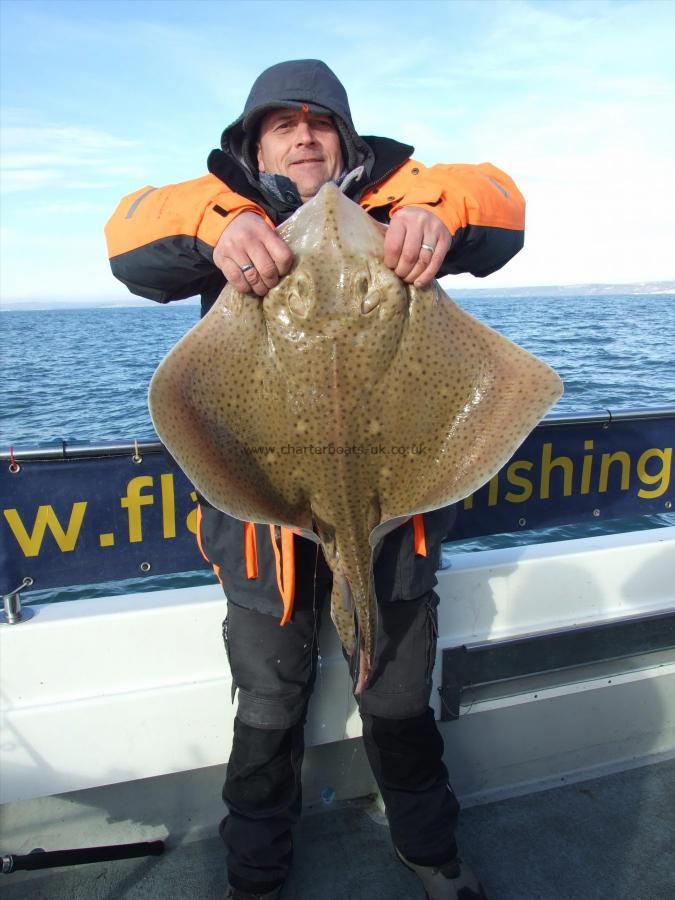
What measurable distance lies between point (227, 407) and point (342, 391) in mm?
346

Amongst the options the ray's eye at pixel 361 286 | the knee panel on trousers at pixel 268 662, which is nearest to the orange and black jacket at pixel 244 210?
the ray's eye at pixel 361 286

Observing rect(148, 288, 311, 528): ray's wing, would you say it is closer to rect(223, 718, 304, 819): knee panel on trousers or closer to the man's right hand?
the man's right hand

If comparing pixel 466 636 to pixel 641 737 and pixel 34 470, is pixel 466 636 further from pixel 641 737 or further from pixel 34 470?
pixel 34 470

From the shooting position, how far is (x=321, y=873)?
9.25 feet

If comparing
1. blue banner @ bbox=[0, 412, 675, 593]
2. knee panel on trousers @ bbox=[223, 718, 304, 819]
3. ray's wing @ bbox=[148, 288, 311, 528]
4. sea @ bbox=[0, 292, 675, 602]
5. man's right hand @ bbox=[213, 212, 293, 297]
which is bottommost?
sea @ bbox=[0, 292, 675, 602]

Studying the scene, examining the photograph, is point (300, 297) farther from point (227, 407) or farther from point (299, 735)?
point (299, 735)

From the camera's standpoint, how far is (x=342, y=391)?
1.85m

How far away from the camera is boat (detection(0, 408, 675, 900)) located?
105 inches

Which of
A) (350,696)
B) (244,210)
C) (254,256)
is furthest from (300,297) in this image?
(350,696)

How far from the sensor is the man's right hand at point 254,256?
1.79 meters

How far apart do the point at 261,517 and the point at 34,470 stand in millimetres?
1277

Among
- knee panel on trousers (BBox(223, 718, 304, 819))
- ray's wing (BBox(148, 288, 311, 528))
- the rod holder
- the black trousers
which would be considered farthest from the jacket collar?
knee panel on trousers (BBox(223, 718, 304, 819))

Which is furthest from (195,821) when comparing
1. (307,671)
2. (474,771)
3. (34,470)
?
(34,470)

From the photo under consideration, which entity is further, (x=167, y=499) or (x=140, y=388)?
(x=140, y=388)
